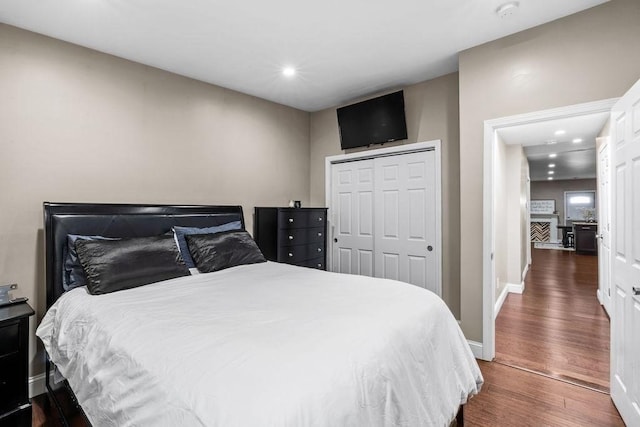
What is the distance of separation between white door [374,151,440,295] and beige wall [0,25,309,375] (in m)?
1.53

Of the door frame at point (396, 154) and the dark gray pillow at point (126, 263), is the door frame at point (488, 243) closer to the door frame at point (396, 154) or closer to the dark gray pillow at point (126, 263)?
the door frame at point (396, 154)

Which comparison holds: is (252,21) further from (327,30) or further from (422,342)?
(422,342)

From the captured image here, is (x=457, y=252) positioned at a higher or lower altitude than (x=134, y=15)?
lower

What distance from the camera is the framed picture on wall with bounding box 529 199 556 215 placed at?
12.4m

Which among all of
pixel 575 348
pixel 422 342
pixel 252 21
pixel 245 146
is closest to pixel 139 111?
pixel 245 146

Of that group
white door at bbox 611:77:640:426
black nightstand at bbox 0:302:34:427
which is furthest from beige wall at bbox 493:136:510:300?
black nightstand at bbox 0:302:34:427

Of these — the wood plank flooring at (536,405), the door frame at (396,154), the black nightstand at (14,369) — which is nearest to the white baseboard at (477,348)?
the wood plank flooring at (536,405)

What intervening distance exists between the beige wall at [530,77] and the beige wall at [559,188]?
12.2 m

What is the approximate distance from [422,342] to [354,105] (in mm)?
3085

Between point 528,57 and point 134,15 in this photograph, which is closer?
point 134,15

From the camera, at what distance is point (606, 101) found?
2.17m

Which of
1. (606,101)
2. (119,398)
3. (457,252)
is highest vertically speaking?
(606,101)

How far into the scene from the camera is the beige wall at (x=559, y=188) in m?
11.7

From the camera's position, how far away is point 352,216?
418cm
